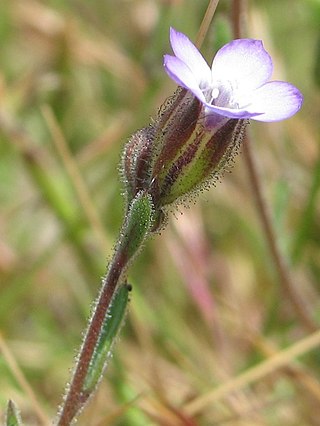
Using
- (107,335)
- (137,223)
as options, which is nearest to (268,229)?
(107,335)

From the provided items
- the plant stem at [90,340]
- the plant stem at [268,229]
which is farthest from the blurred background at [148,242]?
the plant stem at [90,340]

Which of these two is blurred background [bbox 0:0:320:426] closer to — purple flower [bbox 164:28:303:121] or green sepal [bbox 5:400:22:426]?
green sepal [bbox 5:400:22:426]

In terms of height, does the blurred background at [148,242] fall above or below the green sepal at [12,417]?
above

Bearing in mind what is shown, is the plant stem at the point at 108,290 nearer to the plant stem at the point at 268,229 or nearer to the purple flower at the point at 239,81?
the purple flower at the point at 239,81

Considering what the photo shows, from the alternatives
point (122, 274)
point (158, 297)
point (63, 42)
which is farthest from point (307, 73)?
point (122, 274)

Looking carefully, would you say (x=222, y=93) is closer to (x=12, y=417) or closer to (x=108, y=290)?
(x=108, y=290)
